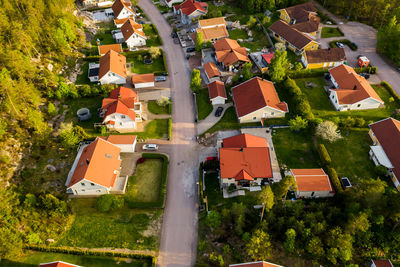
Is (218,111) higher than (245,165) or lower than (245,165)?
higher

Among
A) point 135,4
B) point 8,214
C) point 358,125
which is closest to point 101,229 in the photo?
point 8,214

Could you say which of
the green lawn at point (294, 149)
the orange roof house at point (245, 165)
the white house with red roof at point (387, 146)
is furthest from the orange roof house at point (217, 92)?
the white house with red roof at point (387, 146)

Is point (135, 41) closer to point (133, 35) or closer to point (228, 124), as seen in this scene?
point (133, 35)

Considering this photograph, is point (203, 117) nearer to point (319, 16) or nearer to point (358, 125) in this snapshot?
point (358, 125)

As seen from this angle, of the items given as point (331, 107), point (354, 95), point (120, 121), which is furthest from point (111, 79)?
point (354, 95)

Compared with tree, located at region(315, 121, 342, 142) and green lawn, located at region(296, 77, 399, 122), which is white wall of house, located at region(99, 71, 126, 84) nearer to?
green lawn, located at region(296, 77, 399, 122)

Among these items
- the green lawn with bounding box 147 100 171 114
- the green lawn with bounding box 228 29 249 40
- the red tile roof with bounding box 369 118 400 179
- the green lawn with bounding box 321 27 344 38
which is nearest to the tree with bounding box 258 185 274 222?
the red tile roof with bounding box 369 118 400 179
